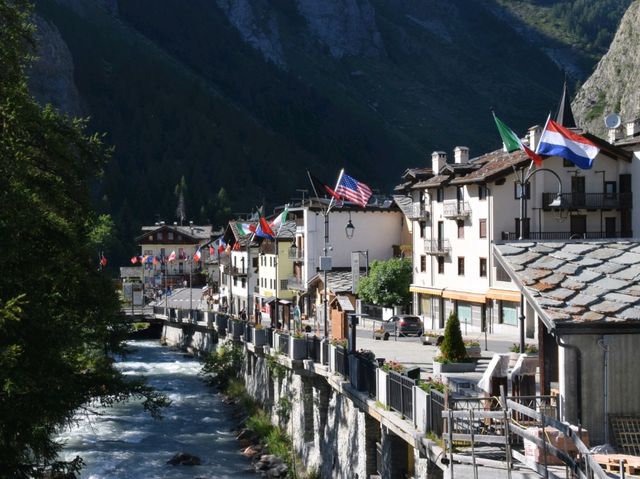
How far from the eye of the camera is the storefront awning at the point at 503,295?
54.8 m

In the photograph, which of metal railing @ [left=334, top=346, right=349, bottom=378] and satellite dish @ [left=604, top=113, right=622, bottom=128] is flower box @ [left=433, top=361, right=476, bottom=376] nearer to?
metal railing @ [left=334, top=346, right=349, bottom=378]

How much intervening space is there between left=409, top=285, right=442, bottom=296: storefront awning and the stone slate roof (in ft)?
152

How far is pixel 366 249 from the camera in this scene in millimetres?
76438

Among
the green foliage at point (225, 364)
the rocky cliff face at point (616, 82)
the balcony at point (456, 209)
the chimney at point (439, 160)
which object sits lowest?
the green foliage at point (225, 364)

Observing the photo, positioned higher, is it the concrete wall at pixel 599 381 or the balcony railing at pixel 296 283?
the balcony railing at pixel 296 283

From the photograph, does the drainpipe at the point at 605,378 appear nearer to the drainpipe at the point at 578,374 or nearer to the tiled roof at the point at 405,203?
the drainpipe at the point at 578,374

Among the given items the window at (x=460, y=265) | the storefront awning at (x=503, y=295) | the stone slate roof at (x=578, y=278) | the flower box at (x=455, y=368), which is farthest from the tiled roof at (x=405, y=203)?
the stone slate roof at (x=578, y=278)

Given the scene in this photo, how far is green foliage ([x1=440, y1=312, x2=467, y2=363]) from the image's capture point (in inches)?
1111

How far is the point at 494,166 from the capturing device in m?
58.8

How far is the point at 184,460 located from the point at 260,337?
922 centimetres

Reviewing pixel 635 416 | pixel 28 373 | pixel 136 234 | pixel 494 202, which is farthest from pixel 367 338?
pixel 136 234

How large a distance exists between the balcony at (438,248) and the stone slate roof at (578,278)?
151 ft

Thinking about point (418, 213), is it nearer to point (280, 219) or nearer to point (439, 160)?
point (439, 160)

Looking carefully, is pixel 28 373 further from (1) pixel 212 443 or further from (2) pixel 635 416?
(1) pixel 212 443
